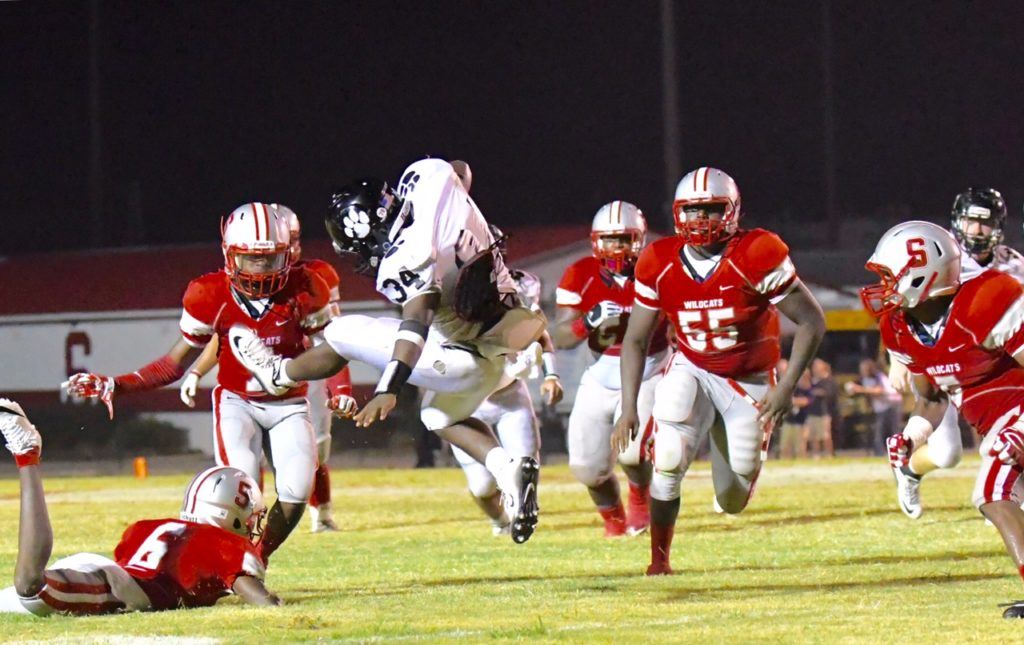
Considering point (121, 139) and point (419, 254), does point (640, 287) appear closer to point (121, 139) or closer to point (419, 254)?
point (419, 254)

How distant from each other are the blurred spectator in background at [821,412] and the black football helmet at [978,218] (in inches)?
377

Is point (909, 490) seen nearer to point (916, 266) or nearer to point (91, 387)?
point (916, 266)

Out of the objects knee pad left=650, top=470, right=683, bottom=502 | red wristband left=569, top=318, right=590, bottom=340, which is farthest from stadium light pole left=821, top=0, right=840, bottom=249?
knee pad left=650, top=470, right=683, bottom=502

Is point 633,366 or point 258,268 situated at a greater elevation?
point 258,268

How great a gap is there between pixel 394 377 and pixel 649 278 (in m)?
1.67

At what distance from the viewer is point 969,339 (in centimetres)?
629

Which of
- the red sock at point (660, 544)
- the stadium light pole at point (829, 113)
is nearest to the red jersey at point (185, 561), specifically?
the red sock at point (660, 544)

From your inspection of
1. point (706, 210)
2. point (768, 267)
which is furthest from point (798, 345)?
point (706, 210)

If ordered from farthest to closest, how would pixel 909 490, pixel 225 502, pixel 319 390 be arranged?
1. pixel 319 390
2. pixel 909 490
3. pixel 225 502

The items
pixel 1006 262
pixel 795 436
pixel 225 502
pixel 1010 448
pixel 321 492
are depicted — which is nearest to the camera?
pixel 1010 448

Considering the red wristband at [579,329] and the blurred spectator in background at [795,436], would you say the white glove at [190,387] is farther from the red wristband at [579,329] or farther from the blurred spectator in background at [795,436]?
the blurred spectator in background at [795,436]

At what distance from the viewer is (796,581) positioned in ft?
24.3

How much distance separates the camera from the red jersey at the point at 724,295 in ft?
24.8

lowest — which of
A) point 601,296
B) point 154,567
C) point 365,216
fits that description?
point 154,567
